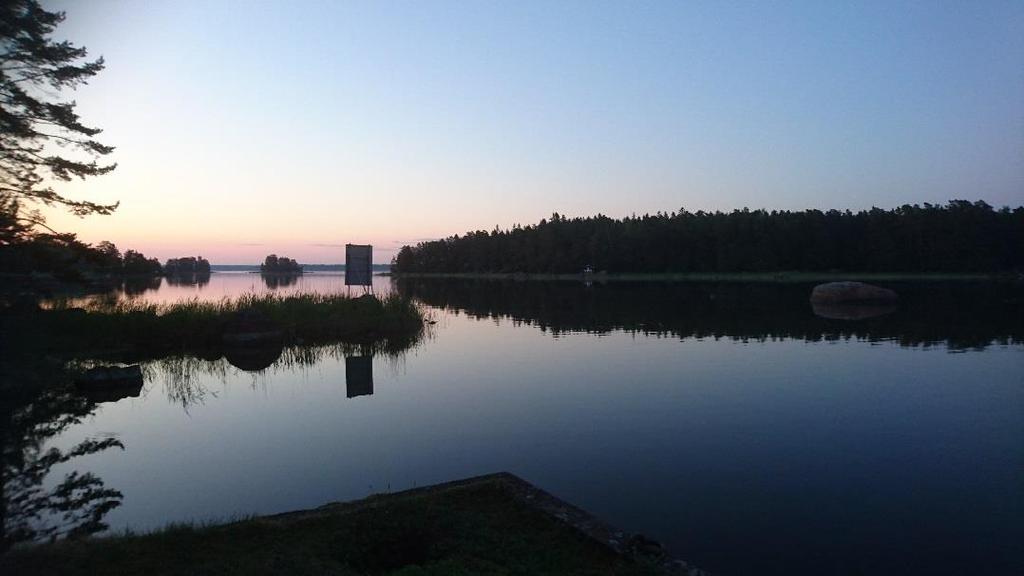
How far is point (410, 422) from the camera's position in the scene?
11961 millimetres

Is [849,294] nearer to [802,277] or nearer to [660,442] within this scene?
[660,442]

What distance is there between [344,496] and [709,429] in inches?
Result: 249

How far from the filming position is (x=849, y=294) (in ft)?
139

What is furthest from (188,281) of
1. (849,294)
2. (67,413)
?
(67,413)

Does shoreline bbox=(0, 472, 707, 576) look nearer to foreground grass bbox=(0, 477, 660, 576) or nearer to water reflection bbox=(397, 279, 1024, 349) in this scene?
foreground grass bbox=(0, 477, 660, 576)

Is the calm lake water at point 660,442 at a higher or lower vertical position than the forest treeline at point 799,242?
lower

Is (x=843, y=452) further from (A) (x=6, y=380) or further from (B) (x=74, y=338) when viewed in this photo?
(B) (x=74, y=338)

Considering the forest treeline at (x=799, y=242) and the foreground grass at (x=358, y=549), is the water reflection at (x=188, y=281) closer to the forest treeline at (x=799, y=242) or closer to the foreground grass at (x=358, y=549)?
the forest treeline at (x=799, y=242)

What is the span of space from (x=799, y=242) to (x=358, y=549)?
10321 cm

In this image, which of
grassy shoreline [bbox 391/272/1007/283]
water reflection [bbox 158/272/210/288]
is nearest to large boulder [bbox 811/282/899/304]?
grassy shoreline [bbox 391/272/1007/283]

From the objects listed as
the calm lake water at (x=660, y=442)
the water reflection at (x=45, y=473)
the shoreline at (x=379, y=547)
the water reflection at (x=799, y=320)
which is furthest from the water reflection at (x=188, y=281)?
the shoreline at (x=379, y=547)

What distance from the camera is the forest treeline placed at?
88.6 m

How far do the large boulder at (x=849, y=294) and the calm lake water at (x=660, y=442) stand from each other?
22.3 meters

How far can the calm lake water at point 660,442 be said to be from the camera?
6.97 metres
